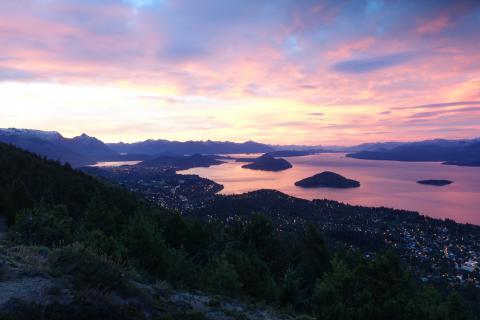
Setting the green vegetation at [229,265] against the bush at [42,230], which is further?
the bush at [42,230]

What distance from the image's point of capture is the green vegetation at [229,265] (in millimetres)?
14500

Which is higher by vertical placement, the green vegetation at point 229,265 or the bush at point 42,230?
the bush at point 42,230

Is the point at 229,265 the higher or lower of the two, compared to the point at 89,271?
lower

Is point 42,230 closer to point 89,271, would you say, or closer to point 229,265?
point 89,271

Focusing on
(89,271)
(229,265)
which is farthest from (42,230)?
(229,265)

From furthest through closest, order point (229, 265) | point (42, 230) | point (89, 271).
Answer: point (229, 265)
point (42, 230)
point (89, 271)

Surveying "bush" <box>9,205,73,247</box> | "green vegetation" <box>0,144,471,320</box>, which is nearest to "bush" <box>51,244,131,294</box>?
"green vegetation" <box>0,144,471,320</box>

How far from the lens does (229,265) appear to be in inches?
833

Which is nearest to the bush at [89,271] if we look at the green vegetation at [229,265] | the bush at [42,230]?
the green vegetation at [229,265]

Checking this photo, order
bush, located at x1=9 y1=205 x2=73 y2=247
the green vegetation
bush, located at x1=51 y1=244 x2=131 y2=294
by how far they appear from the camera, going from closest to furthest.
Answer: bush, located at x1=51 y1=244 x2=131 y2=294 → the green vegetation → bush, located at x1=9 y1=205 x2=73 y2=247

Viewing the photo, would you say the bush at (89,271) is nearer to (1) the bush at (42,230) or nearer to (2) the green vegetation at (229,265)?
(2) the green vegetation at (229,265)

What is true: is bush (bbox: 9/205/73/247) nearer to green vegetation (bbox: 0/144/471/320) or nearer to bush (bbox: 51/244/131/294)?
green vegetation (bbox: 0/144/471/320)

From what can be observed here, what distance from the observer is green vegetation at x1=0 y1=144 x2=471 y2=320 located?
14.5 m

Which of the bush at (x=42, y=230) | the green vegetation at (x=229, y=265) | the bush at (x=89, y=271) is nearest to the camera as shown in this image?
the bush at (x=89, y=271)
